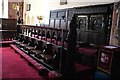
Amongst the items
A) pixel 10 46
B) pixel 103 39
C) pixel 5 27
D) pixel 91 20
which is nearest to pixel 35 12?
pixel 5 27

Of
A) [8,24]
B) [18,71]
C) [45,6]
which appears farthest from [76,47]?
[8,24]

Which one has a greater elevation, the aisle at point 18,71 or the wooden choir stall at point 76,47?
the wooden choir stall at point 76,47

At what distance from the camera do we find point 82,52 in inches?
154

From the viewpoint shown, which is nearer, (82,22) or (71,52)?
(71,52)

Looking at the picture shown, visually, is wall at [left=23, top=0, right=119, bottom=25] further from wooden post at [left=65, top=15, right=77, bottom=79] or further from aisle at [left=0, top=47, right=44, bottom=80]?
aisle at [left=0, top=47, right=44, bottom=80]

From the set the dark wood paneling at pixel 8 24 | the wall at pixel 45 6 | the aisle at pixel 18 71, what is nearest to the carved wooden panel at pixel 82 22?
the wall at pixel 45 6

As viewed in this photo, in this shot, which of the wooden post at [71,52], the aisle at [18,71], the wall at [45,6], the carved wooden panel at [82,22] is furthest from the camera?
the wall at [45,6]

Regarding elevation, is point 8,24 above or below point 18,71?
above

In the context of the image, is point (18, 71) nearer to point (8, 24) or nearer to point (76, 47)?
point (76, 47)

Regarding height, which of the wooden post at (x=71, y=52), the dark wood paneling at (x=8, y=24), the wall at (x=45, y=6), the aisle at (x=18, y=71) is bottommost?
the aisle at (x=18, y=71)

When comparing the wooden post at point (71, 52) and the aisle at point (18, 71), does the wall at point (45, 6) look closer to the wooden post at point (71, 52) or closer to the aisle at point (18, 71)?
the wooden post at point (71, 52)

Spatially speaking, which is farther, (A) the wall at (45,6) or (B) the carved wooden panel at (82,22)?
(A) the wall at (45,6)

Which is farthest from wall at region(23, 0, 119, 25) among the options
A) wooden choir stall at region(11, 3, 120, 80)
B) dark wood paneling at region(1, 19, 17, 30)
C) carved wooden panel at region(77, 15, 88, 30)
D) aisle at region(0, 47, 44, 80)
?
aisle at region(0, 47, 44, 80)

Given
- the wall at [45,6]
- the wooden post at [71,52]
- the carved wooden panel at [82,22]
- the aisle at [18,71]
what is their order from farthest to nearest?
the wall at [45,6] < the carved wooden panel at [82,22] < the aisle at [18,71] < the wooden post at [71,52]
